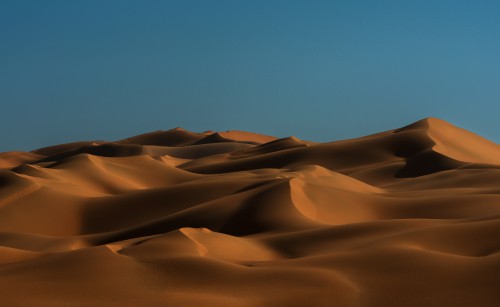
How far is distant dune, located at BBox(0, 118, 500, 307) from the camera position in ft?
25.1

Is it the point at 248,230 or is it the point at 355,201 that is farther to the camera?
the point at 355,201

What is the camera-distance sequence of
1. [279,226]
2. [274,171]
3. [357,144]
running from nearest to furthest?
[279,226]
[274,171]
[357,144]

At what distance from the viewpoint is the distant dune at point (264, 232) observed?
7.64m

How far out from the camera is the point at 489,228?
10.2 metres

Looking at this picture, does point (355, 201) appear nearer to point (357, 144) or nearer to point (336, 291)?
point (336, 291)

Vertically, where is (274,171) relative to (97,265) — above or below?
above

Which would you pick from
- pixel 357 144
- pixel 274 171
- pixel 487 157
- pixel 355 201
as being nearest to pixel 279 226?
pixel 355 201

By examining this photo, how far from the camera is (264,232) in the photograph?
46.2ft

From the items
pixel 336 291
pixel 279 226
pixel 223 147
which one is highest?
pixel 223 147

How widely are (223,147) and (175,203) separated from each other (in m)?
31.4

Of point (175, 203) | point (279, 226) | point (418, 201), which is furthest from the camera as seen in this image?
point (175, 203)

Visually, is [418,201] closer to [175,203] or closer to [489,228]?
[175,203]

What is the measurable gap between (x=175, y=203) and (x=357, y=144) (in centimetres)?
1546

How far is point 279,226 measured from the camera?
14055 millimetres
